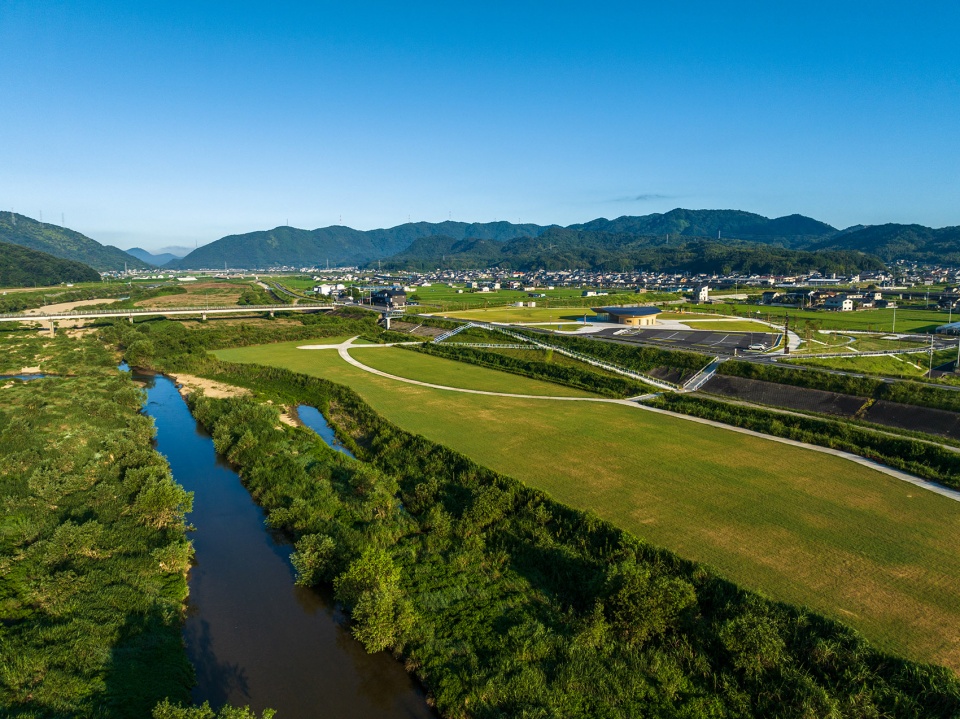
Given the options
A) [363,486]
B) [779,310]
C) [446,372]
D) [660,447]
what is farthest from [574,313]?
[363,486]

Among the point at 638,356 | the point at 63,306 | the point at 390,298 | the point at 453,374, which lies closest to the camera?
the point at 453,374

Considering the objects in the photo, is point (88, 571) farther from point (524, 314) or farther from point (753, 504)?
point (524, 314)

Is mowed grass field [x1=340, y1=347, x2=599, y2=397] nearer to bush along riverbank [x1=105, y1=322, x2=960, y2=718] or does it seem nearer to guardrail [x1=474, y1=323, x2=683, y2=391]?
guardrail [x1=474, y1=323, x2=683, y2=391]

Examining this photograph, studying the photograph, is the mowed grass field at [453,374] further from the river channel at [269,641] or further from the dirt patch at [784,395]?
the river channel at [269,641]

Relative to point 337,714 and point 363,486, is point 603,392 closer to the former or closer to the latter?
point 363,486

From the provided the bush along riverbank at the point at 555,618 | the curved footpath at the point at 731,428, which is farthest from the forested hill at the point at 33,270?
the bush along riverbank at the point at 555,618

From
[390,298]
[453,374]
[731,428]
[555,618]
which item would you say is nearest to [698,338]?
[453,374]

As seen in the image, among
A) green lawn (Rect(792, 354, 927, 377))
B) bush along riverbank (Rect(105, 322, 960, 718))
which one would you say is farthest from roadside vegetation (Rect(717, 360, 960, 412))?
bush along riverbank (Rect(105, 322, 960, 718))
